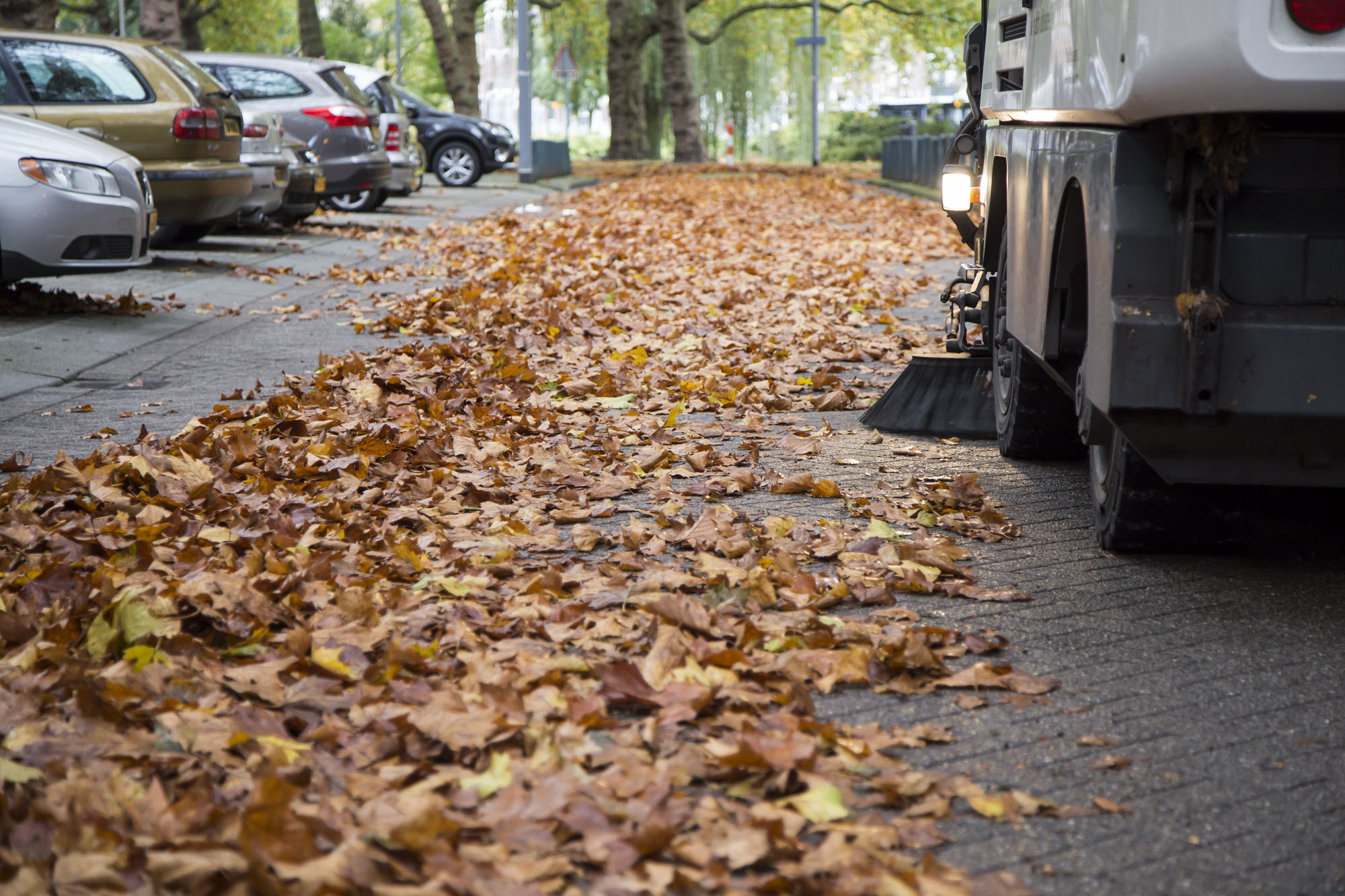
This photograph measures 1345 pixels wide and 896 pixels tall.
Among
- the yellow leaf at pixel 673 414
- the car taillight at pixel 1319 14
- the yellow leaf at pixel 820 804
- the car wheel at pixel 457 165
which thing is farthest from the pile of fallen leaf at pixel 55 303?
the car wheel at pixel 457 165

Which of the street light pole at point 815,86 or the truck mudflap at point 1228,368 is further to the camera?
the street light pole at point 815,86

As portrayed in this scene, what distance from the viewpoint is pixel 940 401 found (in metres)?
6.39

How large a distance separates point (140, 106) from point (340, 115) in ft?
18.7

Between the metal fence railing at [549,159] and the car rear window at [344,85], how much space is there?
1130 cm

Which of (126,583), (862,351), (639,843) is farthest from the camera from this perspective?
(862,351)

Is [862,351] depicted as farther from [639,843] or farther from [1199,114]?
[639,843]

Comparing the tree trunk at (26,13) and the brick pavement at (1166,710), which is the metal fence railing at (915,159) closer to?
the tree trunk at (26,13)

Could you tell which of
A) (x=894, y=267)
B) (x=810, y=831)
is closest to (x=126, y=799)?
(x=810, y=831)

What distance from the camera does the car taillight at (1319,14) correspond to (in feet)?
9.82

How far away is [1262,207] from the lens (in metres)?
3.35

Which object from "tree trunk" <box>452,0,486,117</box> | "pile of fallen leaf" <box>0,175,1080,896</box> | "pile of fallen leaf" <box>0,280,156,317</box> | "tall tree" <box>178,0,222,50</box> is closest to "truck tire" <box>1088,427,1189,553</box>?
"pile of fallen leaf" <box>0,175,1080,896</box>

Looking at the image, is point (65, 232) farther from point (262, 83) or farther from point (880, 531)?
point (262, 83)

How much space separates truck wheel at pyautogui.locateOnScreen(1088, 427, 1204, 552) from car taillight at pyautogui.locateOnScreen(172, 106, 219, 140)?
374 inches

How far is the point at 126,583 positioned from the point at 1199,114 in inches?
115
